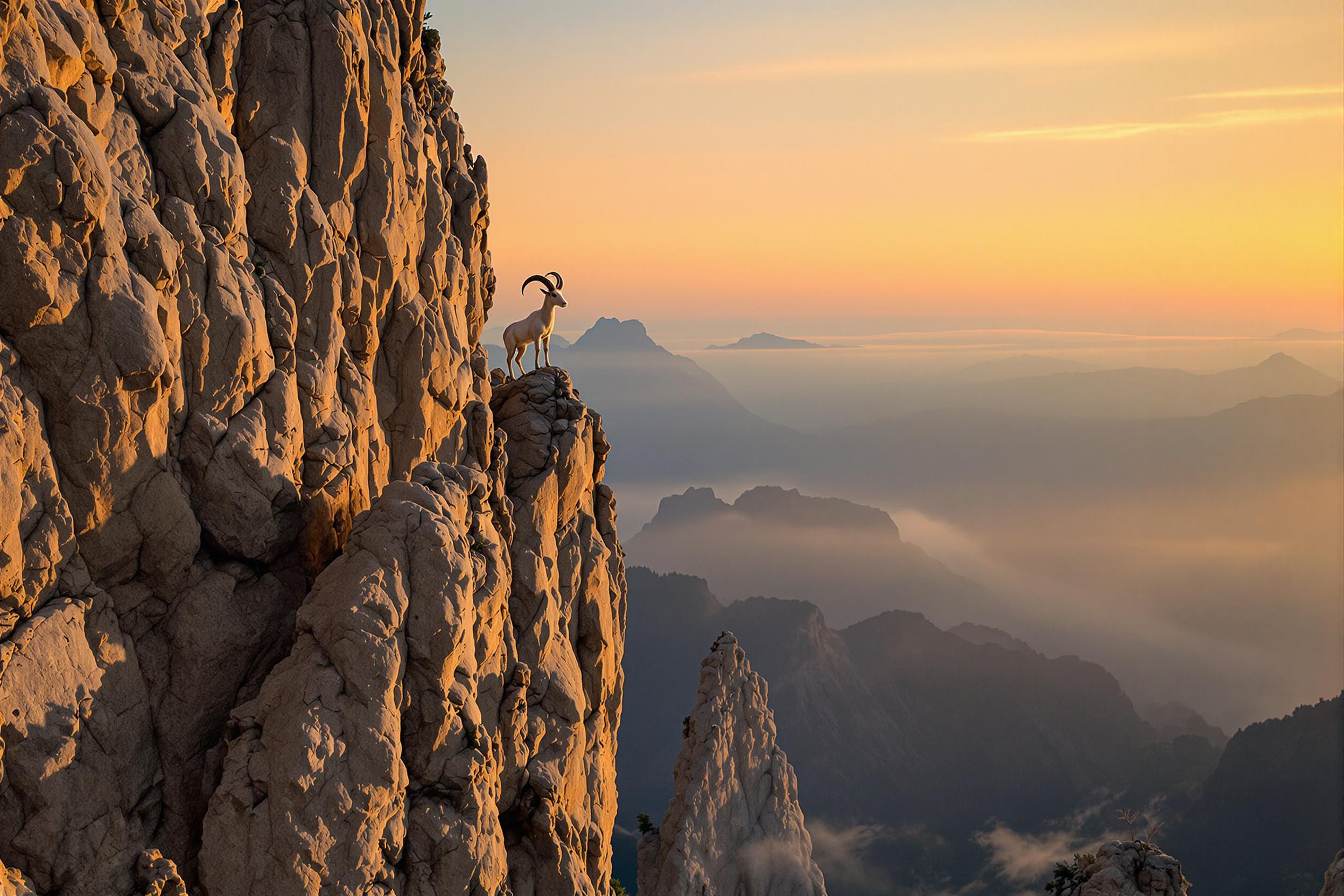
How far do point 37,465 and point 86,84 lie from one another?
1077 centimetres

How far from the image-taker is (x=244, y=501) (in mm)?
33906

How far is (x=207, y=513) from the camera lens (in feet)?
110

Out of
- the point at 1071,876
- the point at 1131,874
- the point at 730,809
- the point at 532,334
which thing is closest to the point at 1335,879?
the point at 1131,874

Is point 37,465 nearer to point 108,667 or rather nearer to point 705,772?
point 108,667

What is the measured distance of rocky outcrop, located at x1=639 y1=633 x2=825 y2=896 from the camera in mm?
60031

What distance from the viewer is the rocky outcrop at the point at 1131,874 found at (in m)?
51.6

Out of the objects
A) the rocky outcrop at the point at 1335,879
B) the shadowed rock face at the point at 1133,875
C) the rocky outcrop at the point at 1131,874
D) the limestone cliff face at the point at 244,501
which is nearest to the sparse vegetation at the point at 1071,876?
the rocky outcrop at the point at 1131,874

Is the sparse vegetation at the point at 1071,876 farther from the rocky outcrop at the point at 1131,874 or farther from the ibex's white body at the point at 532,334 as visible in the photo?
the ibex's white body at the point at 532,334

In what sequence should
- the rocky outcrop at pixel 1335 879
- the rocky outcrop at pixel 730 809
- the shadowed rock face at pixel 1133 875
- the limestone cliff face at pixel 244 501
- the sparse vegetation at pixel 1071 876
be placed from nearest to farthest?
1. the limestone cliff face at pixel 244 501
2. the rocky outcrop at pixel 1335 879
3. the shadowed rock face at pixel 1133 875
4. the sparse vegetation at pixel 1071 876
5. the rocky outcrop at pixel 730 809

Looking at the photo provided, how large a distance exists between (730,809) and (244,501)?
125 ft

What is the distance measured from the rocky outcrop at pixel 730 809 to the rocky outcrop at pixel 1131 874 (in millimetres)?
14142

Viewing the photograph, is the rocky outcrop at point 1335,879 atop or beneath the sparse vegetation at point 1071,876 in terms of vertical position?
atop

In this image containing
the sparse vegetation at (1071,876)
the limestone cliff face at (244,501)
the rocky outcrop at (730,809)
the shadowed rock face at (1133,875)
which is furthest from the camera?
the rocky outcrop at (730,809)

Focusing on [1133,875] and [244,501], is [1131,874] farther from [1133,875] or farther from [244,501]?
[244,501]
